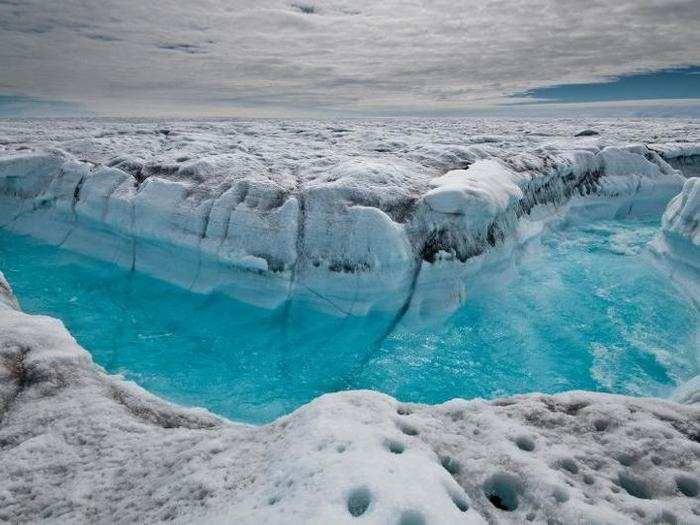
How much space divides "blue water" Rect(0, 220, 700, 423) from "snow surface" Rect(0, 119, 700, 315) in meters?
0.60

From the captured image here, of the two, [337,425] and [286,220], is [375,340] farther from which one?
[337,425]

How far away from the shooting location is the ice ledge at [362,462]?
2366 mm

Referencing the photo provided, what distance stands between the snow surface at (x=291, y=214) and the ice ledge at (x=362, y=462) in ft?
18.0

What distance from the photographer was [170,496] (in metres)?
2.70

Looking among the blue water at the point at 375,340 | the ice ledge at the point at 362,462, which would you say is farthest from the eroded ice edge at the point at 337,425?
the blue water at the point at 375,340

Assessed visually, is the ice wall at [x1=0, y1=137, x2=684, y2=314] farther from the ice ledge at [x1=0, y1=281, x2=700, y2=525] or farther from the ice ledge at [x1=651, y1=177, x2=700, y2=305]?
the ice ledge at [x1=0, y1=281, x2=700, y2=525]

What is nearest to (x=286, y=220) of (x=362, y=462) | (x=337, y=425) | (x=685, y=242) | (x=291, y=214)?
(x=291, y=214)

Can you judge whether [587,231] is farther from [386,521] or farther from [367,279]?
[386,521]

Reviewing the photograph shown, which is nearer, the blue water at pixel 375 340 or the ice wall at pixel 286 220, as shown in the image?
the blue water at pixel 375 340

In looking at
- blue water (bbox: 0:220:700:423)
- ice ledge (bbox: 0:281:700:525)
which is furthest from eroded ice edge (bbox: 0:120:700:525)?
blue water (bbox: 0:220:700:423)

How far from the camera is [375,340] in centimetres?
848

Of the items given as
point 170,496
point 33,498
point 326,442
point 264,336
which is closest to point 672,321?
point 264,336

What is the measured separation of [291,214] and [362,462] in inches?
297

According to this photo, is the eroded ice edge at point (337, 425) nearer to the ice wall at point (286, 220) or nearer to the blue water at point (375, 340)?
the ice wall at point (286, 220)
